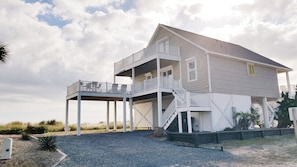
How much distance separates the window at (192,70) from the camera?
1746 centimetres

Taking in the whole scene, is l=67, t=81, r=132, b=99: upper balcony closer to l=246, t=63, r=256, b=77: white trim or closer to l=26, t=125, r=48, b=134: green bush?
l=26, t=125, r=48, b=134: green bush

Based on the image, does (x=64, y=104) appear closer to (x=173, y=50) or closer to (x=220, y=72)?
(x=173, y=50)

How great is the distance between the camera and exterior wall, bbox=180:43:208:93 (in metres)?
16.5

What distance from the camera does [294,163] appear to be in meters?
7.51

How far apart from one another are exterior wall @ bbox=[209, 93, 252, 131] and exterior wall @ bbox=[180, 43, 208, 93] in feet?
3.97

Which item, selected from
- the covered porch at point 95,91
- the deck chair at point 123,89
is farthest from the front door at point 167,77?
the deck chair at point 123,89

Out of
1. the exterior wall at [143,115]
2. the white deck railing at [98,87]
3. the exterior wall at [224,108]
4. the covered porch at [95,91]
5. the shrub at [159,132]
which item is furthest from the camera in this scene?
the exterior wall at [143,115]

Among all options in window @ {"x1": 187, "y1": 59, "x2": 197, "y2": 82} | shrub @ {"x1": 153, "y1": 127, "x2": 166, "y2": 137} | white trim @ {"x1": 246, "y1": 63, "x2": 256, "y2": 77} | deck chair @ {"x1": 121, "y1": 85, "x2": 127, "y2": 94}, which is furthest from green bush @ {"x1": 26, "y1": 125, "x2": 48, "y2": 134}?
white trim @ {"x1": 246, "y1": 63, "x2": 256, "y2": 77}

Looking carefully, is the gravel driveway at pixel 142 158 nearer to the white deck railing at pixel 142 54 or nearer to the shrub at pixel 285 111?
the white deck railing at pixel 142 54

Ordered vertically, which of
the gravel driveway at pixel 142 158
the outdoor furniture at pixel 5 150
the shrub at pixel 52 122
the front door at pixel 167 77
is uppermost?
the front door at pixel 167 77

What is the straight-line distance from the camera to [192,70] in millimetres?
17672

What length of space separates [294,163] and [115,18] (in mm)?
12141

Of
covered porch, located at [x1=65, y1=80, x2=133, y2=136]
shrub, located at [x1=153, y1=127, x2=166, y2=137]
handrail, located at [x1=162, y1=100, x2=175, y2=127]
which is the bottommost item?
shrub, located at [x1=153, y1=127, x2=166, y2=137]

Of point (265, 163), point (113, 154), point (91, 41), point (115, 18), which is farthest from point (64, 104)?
point (265, 163)
